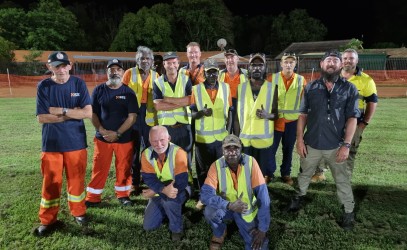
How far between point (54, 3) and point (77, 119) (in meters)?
42.6

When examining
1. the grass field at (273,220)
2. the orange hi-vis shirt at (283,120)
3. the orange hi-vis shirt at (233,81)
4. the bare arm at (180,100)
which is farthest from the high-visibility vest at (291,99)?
the bare arm at (180,100)

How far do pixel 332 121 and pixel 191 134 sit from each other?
1953 millimetres

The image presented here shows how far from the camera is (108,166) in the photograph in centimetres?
492

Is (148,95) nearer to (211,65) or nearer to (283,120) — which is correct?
(211,65)

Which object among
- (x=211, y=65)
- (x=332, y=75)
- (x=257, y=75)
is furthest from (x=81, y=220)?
(x=332, y=75)

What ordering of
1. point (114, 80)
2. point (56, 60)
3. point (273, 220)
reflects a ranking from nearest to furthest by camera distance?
1. point (56, 60)
2. point (273, 220)
3. point (114, 80)

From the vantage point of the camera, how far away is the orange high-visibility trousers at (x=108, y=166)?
190 inches

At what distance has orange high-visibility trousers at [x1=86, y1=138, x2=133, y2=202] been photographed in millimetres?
4832

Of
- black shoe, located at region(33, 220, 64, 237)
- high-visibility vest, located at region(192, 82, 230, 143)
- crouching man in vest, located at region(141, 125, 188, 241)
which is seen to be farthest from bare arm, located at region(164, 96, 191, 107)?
black shoe, located at region(33, 220, 64, 237)

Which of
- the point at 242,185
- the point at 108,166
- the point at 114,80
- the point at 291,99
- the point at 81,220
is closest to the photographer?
the point at 242,185

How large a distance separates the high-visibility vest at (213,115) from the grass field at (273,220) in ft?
3.63

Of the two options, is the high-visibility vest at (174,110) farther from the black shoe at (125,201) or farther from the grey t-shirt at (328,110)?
the grey t-shirt at (328,110)

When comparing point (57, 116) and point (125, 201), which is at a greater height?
point (57, 116)

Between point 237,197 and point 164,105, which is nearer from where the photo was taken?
point 237,197
